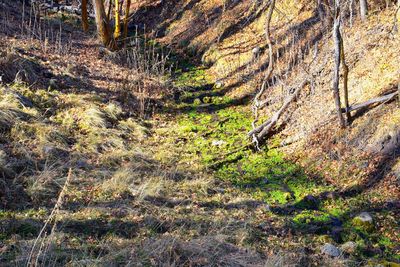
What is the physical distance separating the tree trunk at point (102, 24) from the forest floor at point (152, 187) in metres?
2.88

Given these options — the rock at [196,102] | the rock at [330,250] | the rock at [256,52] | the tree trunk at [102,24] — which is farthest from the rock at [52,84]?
the rock at [330,250]

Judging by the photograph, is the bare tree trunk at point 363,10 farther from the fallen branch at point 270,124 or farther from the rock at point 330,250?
the rock at point 330,250

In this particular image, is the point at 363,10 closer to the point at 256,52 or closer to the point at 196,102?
the point at 256,52

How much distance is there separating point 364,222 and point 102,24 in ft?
31.2

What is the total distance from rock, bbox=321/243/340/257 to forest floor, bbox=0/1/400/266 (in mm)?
63

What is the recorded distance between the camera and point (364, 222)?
209 inches

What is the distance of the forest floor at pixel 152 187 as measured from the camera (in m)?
4.05

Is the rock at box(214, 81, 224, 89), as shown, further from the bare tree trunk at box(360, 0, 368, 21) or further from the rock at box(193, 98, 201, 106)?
the bare tree trunk at box(360, 0, 368, 21)

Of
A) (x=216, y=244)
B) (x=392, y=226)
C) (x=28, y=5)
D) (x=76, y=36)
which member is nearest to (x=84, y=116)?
(x=216, y=244)

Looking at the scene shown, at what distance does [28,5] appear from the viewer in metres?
15.5

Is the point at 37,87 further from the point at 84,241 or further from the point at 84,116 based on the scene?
the point at 84,241

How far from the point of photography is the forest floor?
159 inches

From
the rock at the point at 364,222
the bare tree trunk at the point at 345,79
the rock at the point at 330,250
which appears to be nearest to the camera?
the rock at the point at 330,250

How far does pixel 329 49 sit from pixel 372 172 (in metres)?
3.72
